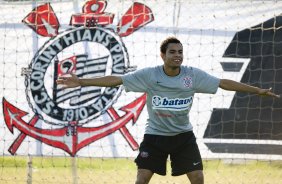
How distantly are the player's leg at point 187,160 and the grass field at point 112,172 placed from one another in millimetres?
2926

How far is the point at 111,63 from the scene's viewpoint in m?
9.36

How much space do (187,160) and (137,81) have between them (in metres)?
0.85

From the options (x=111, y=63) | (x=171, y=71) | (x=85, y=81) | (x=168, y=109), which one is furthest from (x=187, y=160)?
(x=111, y=63)

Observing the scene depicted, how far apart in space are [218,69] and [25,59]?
8.01 feet

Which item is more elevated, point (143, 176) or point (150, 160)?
point (150, 160)

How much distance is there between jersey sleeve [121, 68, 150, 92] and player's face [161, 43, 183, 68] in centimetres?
23

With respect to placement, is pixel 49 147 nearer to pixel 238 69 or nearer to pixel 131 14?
pixel 131 14

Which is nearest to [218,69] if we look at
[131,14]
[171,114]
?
[131,14]

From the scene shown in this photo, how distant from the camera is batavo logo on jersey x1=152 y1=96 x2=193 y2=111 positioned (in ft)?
22.1

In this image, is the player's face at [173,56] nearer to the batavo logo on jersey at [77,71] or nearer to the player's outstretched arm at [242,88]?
the player's outstretched arm at [242,88]

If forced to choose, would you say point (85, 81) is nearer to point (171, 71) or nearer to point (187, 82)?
point (171, 71)

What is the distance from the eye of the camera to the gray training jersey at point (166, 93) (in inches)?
265

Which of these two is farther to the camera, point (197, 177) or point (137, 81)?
point (137, 81)

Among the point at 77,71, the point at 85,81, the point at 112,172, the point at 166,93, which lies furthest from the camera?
the point at 112,172
